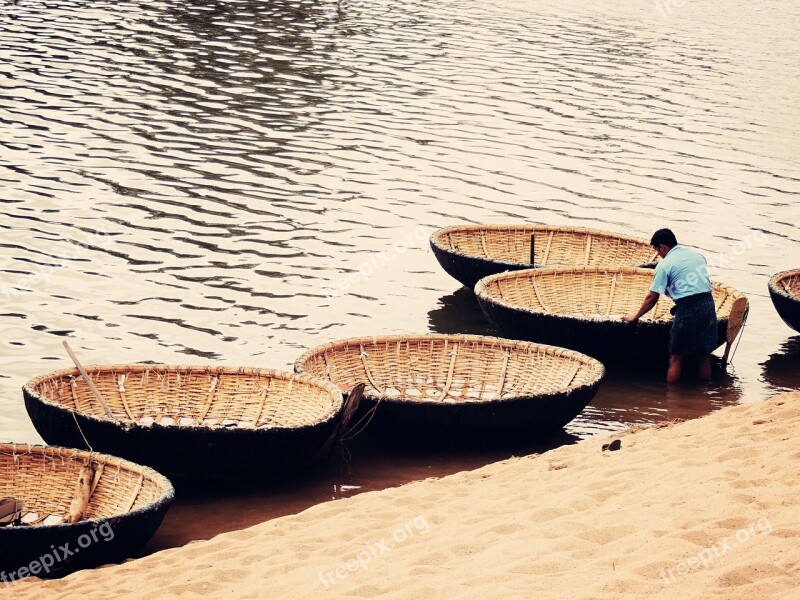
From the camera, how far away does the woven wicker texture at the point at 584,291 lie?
1259cm

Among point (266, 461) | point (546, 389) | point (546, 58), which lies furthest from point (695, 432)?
point (546, 58)

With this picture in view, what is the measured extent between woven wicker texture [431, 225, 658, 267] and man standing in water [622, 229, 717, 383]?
10.3 ft

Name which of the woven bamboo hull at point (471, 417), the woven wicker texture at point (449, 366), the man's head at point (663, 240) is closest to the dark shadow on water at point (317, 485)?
the woven bamboo hull at point (471, 417)

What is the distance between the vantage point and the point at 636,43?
33531 millimetres

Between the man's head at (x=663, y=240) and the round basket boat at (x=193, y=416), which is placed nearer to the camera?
the round basket boat at (x=193, y=416)

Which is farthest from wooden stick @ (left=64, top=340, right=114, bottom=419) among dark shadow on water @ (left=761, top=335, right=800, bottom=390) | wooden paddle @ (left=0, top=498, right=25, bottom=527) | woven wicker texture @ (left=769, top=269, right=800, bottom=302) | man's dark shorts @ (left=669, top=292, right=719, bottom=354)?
woven wicker texture @ (left=769, top=269, right=800, bottom=302)

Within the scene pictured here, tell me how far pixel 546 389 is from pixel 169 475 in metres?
3.62

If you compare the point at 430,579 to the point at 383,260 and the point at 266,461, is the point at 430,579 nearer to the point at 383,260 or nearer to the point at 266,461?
the point at 266,461

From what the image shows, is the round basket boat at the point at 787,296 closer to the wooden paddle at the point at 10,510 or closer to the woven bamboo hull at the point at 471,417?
the woven bamboo hull at the point at 471,417

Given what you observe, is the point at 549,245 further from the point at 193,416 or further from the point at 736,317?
the point at 193,416

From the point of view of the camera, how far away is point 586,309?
511 inches

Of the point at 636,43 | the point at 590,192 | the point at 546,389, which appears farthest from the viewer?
the point at 636,43

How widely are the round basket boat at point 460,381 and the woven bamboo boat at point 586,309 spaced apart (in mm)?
727

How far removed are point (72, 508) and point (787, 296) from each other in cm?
785
